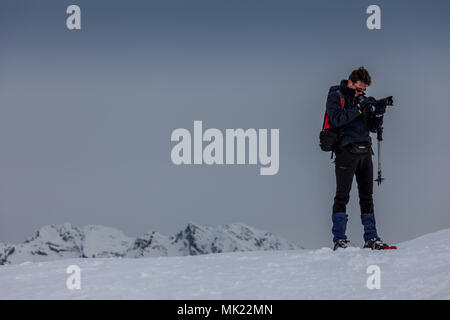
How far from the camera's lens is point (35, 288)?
580 centimetres

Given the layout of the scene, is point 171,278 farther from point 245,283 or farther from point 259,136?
point 259,136

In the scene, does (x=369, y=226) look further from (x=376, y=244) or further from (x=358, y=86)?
(x=358, y=86)

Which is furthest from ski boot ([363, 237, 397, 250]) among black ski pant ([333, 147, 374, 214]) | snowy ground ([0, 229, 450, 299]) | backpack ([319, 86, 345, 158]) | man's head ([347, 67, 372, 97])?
man's head ([347, 67, 372, 97])

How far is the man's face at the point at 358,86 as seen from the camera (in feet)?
23.0

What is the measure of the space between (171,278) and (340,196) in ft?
8.57

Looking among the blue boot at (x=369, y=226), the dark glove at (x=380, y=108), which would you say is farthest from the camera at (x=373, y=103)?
the blue boot at (x=369, y=226)

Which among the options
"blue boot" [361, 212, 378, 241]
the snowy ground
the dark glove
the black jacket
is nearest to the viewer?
the snowy ground

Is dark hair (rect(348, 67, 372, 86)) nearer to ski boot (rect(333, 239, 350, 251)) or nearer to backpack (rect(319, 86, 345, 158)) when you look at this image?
backpack (rect(319, 86, 345, 158))

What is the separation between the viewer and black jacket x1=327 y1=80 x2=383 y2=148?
682cm

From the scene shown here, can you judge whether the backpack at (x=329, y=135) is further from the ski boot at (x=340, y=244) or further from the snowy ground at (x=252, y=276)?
the snowy ground at (x=252, y=276)

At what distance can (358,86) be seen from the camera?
7.04 metres

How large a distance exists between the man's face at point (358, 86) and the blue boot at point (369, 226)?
1.67 metres

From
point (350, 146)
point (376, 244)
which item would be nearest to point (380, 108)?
point (350, 146)
